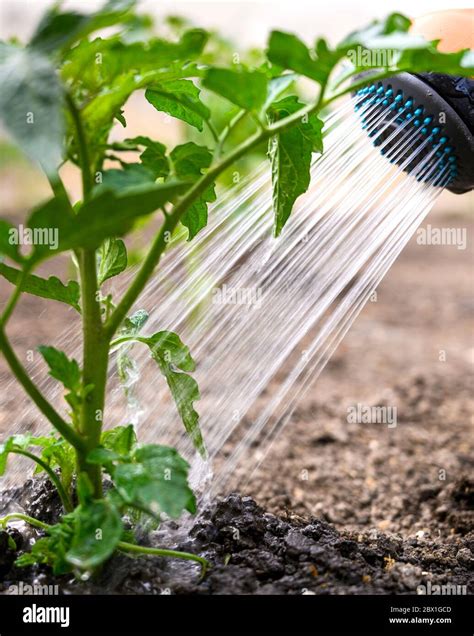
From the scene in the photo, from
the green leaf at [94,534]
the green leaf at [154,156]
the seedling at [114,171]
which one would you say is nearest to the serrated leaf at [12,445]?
the seedling at [114,171]

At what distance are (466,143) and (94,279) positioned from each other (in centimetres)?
60

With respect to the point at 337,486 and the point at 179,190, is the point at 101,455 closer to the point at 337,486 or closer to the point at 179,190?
the point at 179,190

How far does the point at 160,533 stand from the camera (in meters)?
1.04

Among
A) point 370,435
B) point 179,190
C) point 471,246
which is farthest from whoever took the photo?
point 471,246

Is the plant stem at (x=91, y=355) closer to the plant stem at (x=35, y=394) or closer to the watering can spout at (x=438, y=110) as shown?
the plant stem at (x=35, y=394)

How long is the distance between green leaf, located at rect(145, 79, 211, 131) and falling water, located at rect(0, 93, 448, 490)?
0.27 metres

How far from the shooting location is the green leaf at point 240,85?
2.49 ft

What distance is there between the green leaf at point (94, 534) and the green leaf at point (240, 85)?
0.41 meters

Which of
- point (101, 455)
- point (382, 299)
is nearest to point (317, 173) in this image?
point (101, 455)

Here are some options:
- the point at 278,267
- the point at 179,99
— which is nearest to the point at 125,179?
the point at 179,99

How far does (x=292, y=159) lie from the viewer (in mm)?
955

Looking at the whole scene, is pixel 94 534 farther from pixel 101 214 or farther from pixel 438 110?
pixel 438 110

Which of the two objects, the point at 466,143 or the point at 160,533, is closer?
the point at 160,533
